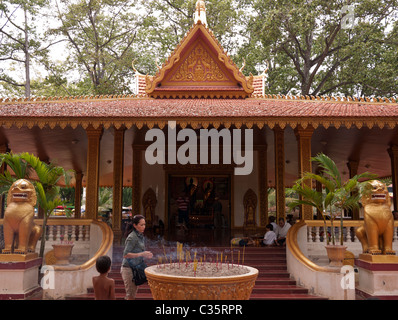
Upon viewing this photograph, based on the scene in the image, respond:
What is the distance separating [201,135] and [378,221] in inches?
236

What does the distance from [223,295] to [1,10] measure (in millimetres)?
25247

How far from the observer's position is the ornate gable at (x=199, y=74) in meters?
11.2

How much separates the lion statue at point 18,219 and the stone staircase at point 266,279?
4.05 feet

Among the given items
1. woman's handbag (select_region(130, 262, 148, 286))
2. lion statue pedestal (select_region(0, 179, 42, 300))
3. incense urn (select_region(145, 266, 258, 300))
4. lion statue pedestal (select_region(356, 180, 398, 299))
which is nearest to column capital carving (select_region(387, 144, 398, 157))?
lion statue pedestal (select_region(356, 180, 398, 299))

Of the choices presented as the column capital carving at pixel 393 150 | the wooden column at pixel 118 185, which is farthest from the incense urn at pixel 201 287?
the column capital carving at pixel 393 150

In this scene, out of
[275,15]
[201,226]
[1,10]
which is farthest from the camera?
[1,10]

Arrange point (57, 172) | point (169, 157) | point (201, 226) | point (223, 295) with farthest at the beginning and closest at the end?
A: point (201, 226)
point (169, 157)
point (57, 172)
point (223, 295)

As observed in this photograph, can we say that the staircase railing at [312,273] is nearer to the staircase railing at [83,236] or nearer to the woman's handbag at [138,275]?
the woman's handbag at [138,275]

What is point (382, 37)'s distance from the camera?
19.7 metres

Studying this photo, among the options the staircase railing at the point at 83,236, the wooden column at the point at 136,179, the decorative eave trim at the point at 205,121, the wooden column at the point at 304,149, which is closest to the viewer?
the staircase railing at the point at 83,236

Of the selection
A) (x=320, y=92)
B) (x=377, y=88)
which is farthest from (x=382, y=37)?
(x=320, y=92)

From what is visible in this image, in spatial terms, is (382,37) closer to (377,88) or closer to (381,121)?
(377,88)

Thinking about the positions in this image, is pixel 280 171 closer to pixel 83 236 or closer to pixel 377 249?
pixel 377 249

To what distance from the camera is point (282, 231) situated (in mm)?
9156
